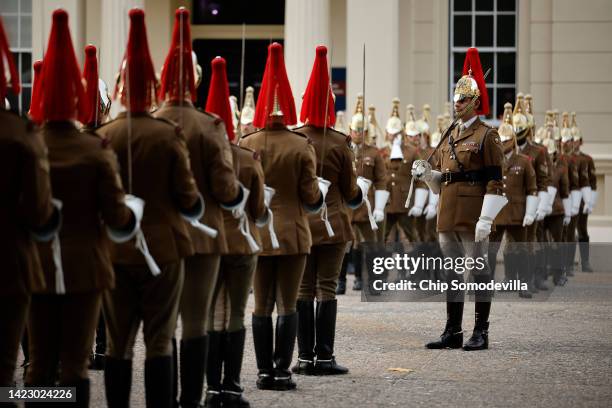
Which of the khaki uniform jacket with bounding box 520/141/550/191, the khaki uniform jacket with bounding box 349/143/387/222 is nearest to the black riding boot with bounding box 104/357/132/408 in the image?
the khaki uniform jacket with bounding box 520/141/550/191

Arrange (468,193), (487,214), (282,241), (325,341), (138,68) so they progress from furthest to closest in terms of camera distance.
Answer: (468,193), (487,214), (325,341), (282,241), (138,68)

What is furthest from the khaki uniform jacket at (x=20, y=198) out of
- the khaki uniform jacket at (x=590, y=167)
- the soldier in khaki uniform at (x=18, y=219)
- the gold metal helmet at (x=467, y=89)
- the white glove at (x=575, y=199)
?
the khaki uniform jacket at (x=590, y=167)

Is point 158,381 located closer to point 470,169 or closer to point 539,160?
point 470,169

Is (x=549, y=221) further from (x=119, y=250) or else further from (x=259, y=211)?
(x=119, y=250)

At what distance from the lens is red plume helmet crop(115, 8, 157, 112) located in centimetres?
679

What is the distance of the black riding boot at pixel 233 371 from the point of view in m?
7.65

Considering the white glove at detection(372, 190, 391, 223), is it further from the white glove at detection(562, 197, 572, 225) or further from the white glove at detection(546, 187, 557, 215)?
the white glove at detection(562, 197, 572, 225)

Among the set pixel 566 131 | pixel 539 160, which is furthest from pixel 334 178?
pixel 566 131

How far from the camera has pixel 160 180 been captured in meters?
6.66

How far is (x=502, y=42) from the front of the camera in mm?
24297

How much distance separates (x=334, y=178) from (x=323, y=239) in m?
0.44

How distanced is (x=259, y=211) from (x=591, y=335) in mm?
4728

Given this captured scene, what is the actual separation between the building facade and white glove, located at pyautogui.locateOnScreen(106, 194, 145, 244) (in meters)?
15.1

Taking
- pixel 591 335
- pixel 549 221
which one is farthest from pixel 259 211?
pixel 549 221
